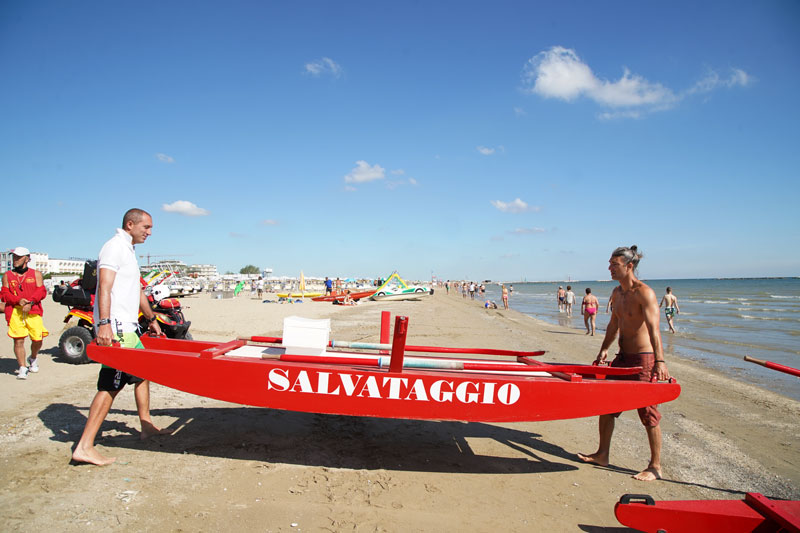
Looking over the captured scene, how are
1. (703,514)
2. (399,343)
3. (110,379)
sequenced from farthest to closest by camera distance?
(110,379) → (399,343) → (703,514)

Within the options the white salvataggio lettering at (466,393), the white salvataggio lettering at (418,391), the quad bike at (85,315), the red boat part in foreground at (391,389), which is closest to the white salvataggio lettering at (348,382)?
the red boat part in foreground at (391,389)

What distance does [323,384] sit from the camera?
3.15 m

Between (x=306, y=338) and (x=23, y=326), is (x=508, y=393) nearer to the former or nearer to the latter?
(x=306, y=338)

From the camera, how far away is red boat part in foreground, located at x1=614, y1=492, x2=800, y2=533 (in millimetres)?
2385

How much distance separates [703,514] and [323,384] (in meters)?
2.51

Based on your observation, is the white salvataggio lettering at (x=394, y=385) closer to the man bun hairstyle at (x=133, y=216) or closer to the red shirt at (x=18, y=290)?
the man bun hairstyle at (x=133, y=216)

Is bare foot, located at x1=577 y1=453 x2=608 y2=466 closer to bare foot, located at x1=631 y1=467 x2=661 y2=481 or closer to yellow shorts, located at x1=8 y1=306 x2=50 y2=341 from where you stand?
bare foot, located at x1=631 y1=467 x2=661 y2=481

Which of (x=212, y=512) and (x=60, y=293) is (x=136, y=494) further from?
(x=60, y=293)

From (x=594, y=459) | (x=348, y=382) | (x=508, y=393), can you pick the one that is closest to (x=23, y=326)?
(x=348, y=382)

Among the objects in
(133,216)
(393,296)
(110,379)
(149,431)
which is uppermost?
(133,216)

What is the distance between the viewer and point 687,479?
3586 mm

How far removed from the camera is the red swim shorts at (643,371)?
136 inches

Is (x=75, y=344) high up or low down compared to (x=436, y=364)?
down

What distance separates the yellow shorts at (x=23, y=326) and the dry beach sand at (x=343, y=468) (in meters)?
0.63
